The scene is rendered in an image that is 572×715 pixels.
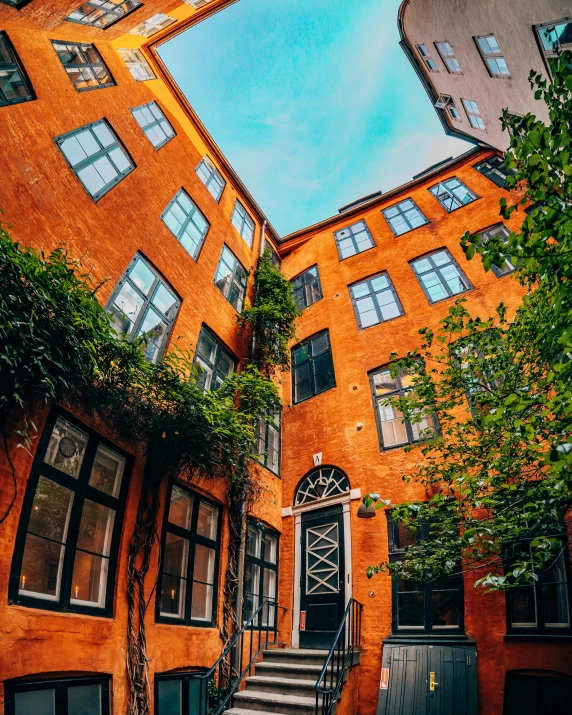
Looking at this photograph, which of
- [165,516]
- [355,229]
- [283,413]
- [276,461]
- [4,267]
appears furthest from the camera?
[355,229]

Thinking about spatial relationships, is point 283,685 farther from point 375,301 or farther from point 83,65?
point 83,65

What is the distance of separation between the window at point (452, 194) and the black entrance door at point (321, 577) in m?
10.5

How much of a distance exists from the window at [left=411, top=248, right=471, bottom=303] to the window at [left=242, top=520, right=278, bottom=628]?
7.61 m

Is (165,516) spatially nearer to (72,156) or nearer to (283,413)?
(283,413)

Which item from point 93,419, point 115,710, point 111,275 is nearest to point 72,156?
point 111,275

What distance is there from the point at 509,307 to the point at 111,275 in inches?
354

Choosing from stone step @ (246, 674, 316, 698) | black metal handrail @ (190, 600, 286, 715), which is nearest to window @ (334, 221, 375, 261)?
black metal handrail @ (190, 600, 286, 715)

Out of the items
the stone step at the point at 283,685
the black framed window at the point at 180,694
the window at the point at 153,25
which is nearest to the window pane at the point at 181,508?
the black framed window at the point at 180,694

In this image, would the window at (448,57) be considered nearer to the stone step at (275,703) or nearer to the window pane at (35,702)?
the stone step at (275,703)

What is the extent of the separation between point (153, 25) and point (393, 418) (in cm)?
1503

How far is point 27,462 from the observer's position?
5.26 meters

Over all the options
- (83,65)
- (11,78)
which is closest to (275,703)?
(11,78)

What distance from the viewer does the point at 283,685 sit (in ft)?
21.9

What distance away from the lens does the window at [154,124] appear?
11.3 meters
